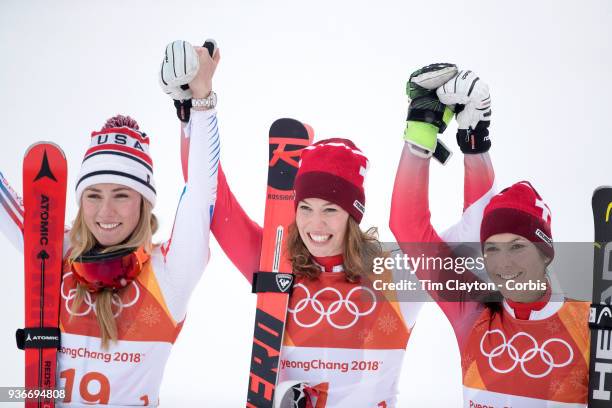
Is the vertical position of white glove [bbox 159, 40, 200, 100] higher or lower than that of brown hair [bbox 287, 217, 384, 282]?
higher

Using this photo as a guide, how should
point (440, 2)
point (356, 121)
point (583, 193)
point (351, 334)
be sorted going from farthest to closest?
point (440, 2)
point (356, 121)
point (583, 193)
point (351, 334)

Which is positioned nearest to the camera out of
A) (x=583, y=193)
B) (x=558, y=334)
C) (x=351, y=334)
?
(x=558, y=334)

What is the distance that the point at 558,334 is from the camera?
2857 millimetres

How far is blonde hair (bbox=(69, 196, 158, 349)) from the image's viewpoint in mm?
3018

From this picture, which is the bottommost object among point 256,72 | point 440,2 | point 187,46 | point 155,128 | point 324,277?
point 324,277

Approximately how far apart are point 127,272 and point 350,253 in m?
0.86

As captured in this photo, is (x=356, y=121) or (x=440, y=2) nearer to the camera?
(x=356, y=121)

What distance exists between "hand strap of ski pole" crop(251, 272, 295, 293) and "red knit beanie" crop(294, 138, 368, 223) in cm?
29

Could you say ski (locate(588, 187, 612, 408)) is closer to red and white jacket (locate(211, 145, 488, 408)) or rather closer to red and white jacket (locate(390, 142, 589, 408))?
red and white jacket (locate(390, 142, 589, 408))

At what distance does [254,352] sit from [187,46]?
119cm

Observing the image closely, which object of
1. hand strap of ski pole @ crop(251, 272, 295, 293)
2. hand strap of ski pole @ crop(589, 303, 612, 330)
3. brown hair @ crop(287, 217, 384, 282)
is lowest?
hand strap of ski pole @ crop(589, 303, 612, 330)

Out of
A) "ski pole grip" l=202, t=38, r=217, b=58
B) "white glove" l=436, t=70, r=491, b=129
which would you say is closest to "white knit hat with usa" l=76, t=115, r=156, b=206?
"ski pole grip" l=202, t=38, r=217, b=58

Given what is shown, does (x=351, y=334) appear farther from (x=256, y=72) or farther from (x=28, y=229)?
(x=256, y=72)

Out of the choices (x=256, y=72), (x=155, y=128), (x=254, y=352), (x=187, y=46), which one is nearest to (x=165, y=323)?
(x=254, y=352)
